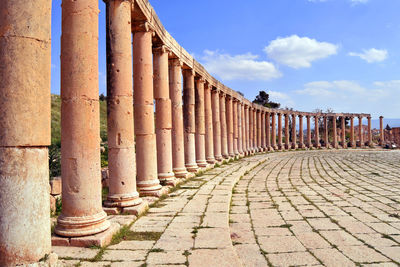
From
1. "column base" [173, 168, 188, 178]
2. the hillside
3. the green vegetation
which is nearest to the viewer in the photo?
the green vegetation

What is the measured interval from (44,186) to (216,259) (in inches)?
94.7

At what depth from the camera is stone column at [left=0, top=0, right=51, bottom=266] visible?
3525 millimetres

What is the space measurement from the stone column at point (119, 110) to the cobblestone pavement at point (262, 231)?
87 cm

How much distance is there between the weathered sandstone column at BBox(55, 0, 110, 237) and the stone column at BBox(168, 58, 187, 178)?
261 inches

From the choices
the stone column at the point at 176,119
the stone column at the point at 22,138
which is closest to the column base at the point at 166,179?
the stone column at the point at 176,119

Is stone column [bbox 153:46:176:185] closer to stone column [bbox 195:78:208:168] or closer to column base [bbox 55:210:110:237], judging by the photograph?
stone column [bbox 195:78:208:168]

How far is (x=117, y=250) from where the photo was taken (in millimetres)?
4582

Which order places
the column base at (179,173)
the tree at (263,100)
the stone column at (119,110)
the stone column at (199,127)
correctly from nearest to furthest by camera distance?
the stone column at (119,110), the column base at (179,173), the stone column at (199,127), the tree at (263,100)

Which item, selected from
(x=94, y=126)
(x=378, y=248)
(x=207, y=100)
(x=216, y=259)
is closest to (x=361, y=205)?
(x=378, y=248)

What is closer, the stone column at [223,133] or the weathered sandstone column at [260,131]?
the stone column at [223,133]

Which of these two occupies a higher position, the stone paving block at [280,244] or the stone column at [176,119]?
the stone column at [176,119]

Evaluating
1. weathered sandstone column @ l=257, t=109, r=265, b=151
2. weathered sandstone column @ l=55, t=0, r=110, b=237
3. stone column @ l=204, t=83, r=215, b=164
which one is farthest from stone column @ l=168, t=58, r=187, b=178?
weathered sandstone column @ l=257, t=109, r=265, b=151

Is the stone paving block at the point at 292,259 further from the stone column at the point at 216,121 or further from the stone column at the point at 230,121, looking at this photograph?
the stone column at the point at 230,121

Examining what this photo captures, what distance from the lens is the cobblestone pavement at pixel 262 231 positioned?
4293 mm
